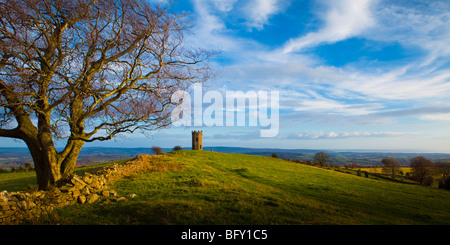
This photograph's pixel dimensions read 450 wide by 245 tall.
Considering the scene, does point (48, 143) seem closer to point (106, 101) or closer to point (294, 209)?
point (106, 101)

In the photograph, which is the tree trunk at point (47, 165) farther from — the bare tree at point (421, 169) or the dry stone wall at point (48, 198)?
the bare tree at point (421, 169)

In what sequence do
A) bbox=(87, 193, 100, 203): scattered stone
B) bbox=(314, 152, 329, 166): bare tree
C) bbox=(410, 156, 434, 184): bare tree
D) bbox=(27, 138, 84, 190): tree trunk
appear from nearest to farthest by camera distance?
bbox=(87, 193, 100, 203): scattered stone, bbox=(27, 138, 84, 190): tree trunk, bbox=(410, 156, 434, 184): bare tree, bbox=(314, 152, 329, 166): bare tree

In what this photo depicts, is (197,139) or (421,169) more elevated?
(197,139)

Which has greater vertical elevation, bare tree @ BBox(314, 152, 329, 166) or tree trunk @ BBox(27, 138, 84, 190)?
tree trunk @ BBox(27, 138, 84, 190)

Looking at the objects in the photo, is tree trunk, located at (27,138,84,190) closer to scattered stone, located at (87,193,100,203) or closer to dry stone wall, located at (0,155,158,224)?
dry stone wall, located at (0,155,158,224)

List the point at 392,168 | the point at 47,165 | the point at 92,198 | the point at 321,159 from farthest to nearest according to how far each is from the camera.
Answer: the point at 321,159, the point at 392,168, the point at 47,165, the point at 92,198

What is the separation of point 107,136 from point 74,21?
5.87m

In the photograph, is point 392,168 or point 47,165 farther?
point 392,168

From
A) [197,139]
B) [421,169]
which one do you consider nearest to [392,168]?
[421,169]

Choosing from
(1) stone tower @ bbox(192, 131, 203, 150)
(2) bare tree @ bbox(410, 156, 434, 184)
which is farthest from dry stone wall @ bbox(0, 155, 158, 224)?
(2) bare tree @ bbox(410, 156, 434, 184)

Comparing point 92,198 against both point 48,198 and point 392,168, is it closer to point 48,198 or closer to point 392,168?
point 48,198

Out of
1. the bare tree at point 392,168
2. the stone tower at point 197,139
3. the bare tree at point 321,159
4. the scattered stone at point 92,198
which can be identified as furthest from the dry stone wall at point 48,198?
the bare tree at point 392,168

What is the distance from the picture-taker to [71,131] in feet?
36.8

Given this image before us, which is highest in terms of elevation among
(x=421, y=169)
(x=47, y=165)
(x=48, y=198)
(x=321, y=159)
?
(x=47, y=165)
